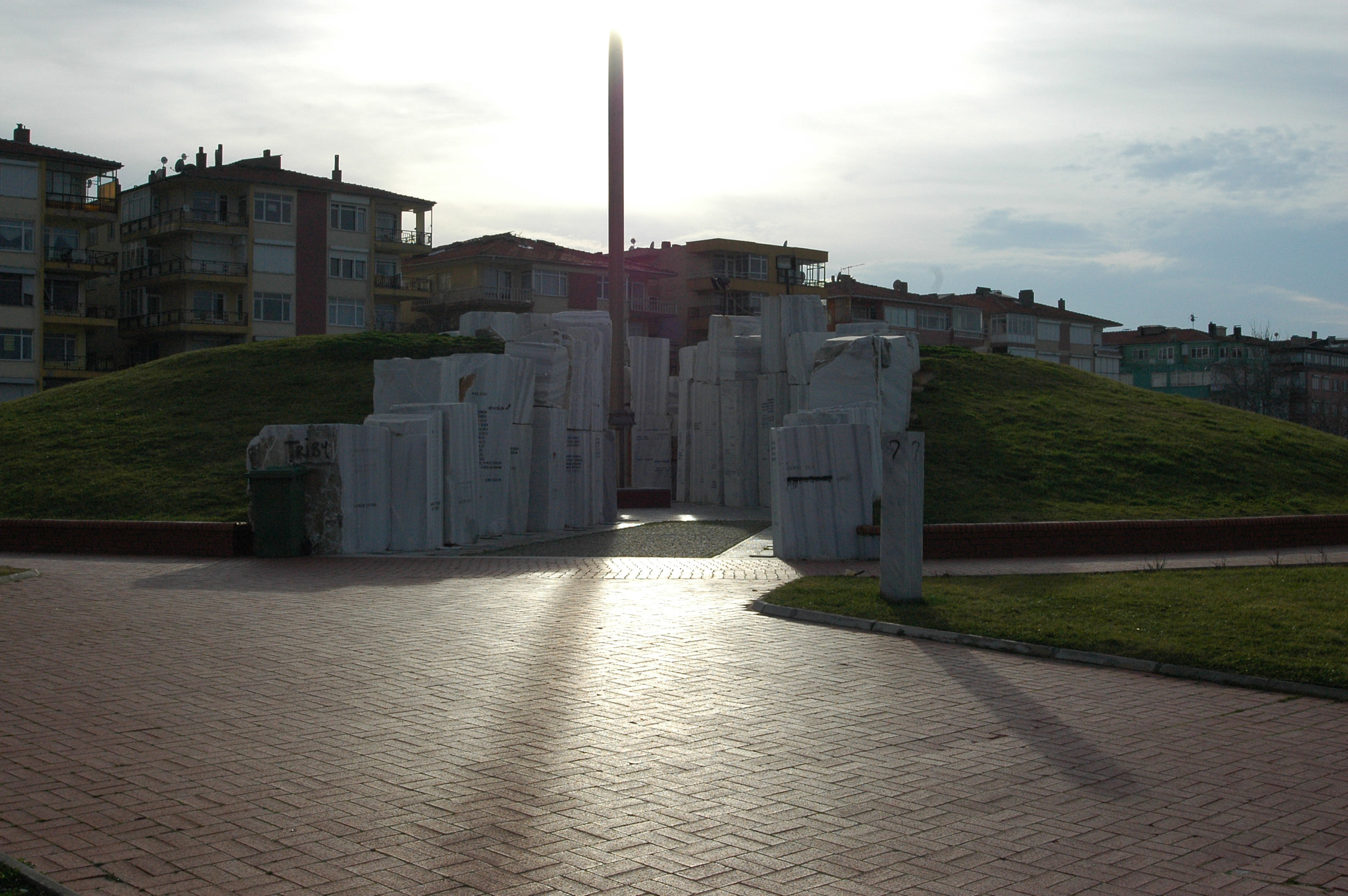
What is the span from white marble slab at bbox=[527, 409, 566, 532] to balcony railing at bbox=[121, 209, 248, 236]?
146ft

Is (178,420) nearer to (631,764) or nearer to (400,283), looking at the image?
(631,764)

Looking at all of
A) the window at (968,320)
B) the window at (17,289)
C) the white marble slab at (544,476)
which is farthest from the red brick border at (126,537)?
the window at (968,320)

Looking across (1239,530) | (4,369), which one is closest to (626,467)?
(1239,530)

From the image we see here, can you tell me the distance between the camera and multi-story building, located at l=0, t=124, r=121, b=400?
54188 mm

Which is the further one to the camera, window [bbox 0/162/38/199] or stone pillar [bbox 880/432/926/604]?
window [bbox 0/162/38/199]

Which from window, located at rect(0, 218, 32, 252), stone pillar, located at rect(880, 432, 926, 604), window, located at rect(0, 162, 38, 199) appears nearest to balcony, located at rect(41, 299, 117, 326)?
window, located at rect(0, 218, 32, 252)

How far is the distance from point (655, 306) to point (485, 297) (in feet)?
45.7

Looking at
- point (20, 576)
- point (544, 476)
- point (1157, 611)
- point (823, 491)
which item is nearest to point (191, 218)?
point (544, 476)

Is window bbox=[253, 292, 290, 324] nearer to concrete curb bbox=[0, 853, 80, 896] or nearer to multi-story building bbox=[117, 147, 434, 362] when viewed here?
multi-story building bbox=[117, 147, 434, 362]

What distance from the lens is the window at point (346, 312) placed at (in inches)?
2453

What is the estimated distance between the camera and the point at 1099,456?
2298 centimetres

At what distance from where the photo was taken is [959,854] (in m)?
4.90

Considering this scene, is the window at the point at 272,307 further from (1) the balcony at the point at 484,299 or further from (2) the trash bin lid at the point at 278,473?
(2) the trash bin lid at the point at 278,473

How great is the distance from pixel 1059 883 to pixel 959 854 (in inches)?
17.5
